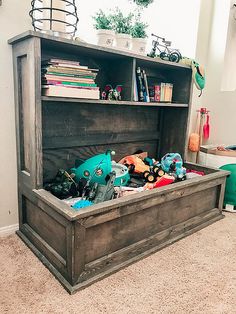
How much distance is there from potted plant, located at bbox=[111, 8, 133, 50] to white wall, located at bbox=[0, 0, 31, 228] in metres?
0.63

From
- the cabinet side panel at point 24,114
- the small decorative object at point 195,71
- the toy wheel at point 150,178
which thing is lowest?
the toy wheel at point 150,178

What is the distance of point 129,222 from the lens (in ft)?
5.19

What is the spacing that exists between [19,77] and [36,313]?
134cm

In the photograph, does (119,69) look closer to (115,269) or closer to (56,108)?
(56,108)

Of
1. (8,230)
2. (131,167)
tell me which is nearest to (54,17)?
(131,167)

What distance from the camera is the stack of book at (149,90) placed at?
6.74ft

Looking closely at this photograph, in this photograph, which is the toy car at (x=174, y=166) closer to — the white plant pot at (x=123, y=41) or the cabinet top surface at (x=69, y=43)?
the cabinet top surface at (x=69, y=43)

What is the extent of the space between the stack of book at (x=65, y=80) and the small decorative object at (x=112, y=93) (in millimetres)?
271

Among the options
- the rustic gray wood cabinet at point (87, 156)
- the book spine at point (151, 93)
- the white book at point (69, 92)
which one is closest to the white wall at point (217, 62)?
the rustic gray wood cabinet at point (87, 156)

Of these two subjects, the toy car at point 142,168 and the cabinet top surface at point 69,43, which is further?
the toy car at point 142,168

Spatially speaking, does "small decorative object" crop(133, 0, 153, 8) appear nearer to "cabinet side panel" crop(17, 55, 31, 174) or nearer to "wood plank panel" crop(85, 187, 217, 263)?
"cabinet side panel" crop(17, 55, 31, 174)

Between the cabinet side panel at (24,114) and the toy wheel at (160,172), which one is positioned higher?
the cabinet side panel at (24,114)

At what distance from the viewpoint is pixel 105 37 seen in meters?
1.83

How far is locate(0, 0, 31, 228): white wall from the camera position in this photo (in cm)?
165
